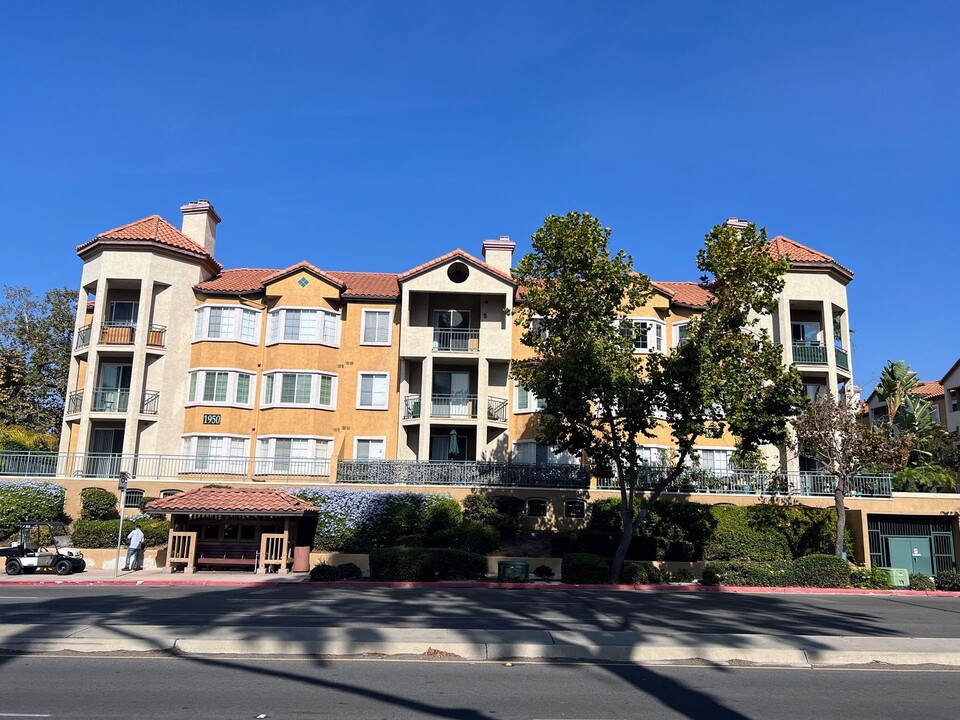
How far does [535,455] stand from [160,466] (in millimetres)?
16266

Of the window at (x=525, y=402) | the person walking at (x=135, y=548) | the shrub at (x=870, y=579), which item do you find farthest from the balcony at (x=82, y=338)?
the shrub at (x=870, y=579)

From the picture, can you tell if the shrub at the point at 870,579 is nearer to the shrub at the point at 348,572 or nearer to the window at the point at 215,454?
the shrub at the point at 348,572

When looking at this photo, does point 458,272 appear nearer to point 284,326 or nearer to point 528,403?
point 528,403

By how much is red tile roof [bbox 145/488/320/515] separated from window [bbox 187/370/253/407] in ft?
25.1

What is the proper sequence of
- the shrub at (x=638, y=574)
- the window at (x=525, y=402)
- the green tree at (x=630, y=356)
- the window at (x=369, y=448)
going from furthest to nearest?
the window at (x=369, y=448) < the window at (x=525, y=402) < the shrub at (x=638, y=574) < the green tree at (x=630, y=356)

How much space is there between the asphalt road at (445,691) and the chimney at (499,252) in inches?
1137

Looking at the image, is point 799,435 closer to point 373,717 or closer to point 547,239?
point 547,239

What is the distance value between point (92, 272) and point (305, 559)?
18.1 metres

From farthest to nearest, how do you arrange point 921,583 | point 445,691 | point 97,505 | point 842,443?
1. point 97,505
2. point 842,443
3. point 921,583
4. point 445,691

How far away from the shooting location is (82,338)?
35.0m

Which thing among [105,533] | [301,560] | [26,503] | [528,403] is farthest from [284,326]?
[26,503]

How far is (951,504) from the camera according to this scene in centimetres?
3080

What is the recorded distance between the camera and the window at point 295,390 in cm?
3456

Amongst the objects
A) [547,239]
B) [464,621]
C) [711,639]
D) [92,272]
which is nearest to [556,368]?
[547,239]
